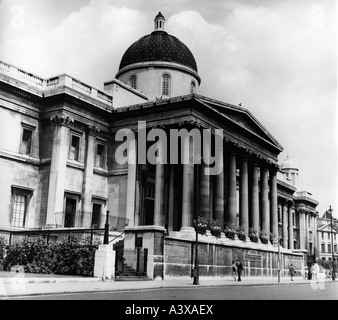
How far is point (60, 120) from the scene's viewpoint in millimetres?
37500

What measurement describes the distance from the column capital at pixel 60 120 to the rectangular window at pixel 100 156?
4272mm

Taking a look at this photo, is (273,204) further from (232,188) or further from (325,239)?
(325,239)

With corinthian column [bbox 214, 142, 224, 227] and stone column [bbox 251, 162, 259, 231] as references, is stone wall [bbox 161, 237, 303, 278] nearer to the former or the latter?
corinthian column [bbox 214, 142, 224, 227]

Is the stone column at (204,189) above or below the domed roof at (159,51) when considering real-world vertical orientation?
below

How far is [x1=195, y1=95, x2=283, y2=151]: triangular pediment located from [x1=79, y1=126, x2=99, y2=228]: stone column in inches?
351

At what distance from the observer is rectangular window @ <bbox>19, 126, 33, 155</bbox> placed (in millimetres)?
37312

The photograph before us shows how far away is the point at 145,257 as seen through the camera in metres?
29.1

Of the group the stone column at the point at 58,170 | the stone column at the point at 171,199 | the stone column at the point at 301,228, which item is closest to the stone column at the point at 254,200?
the stone column at the point at 171,199

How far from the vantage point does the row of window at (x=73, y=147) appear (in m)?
37.5

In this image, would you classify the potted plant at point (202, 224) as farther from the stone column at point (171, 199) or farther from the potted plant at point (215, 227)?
the stone column at point (171, 199)

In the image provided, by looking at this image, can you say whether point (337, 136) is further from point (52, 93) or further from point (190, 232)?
point (52, 93)

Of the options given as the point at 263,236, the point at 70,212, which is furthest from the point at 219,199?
the point at 70,212
